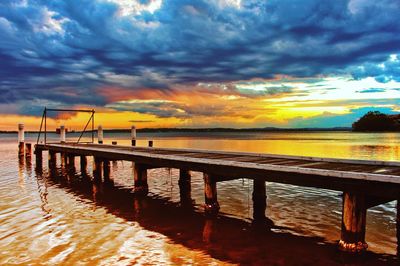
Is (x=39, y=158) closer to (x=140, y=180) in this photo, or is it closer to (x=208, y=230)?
(x=140, y=180)

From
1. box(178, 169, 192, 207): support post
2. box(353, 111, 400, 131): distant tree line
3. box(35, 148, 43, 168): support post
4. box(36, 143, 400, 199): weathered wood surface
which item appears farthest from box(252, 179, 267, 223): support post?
box(353, 111, 400, 131): distant tree line

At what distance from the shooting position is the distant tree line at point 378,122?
119250 mm

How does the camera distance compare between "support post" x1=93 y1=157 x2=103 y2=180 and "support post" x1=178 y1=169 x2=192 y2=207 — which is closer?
"support post" x1=178 y1=169 x2=192 y2=207

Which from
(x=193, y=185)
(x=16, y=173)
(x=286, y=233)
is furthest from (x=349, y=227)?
(x=16, y=173)

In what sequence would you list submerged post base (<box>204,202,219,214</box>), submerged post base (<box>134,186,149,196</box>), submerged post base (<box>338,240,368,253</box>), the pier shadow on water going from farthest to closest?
1. submerged post base (<box>134,186,149,196</box>)
2. submerged post base (<box>204,202,219,214</box>)
3. submerged post base (<box>338,240,368,253</box>)
4. the pier shadow on water

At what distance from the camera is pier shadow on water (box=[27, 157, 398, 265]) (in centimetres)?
738

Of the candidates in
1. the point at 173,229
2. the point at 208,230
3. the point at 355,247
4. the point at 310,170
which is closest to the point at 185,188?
the point at 173,229

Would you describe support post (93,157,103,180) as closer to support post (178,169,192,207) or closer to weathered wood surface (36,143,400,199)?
weathered wood surface (36,143,400,199)

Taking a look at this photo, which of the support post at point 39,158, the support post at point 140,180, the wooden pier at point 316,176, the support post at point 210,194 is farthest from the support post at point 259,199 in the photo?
the support post at point 39,158

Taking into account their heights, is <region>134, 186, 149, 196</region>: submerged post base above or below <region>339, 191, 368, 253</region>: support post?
below

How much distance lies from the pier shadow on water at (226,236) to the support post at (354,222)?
234mm

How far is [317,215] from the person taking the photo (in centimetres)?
1076

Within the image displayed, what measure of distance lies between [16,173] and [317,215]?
764 inches

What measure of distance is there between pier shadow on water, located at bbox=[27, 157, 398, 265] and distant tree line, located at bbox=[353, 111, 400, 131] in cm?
12484
